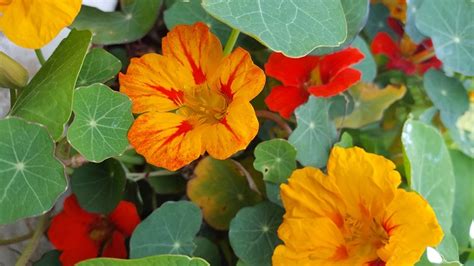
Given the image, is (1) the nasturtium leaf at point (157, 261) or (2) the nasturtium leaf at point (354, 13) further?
(2) the nasturtium leaf at point (354, 13)

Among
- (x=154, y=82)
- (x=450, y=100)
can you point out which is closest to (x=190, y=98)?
(x=154, y=82)

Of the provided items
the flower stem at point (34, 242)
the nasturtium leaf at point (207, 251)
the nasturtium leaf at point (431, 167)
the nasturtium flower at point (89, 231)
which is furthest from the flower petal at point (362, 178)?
the flower stem at point (34, 242)

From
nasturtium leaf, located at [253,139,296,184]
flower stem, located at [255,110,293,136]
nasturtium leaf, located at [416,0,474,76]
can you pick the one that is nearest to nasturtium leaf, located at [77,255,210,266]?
nasturtium leaf, located at [253,139,296,184]

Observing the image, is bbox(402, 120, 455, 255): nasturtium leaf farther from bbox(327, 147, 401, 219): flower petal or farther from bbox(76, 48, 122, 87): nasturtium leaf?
bbox(76, 48, 122, 87): nasturtium leaf

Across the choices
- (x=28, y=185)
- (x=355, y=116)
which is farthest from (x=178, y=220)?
(x=355, y=116)

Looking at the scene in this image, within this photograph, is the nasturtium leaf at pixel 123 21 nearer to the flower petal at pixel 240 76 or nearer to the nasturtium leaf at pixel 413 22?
the flower petal at pixel 240 76

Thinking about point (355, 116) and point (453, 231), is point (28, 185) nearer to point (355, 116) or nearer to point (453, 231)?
point (355, 116)

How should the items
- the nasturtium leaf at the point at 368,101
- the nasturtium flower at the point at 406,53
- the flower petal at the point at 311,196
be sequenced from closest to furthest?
the flower petal at the point at 311,196 → the nasturtium leaf at the point at 368,101 → the nasturtium flower at the point at 406,53
